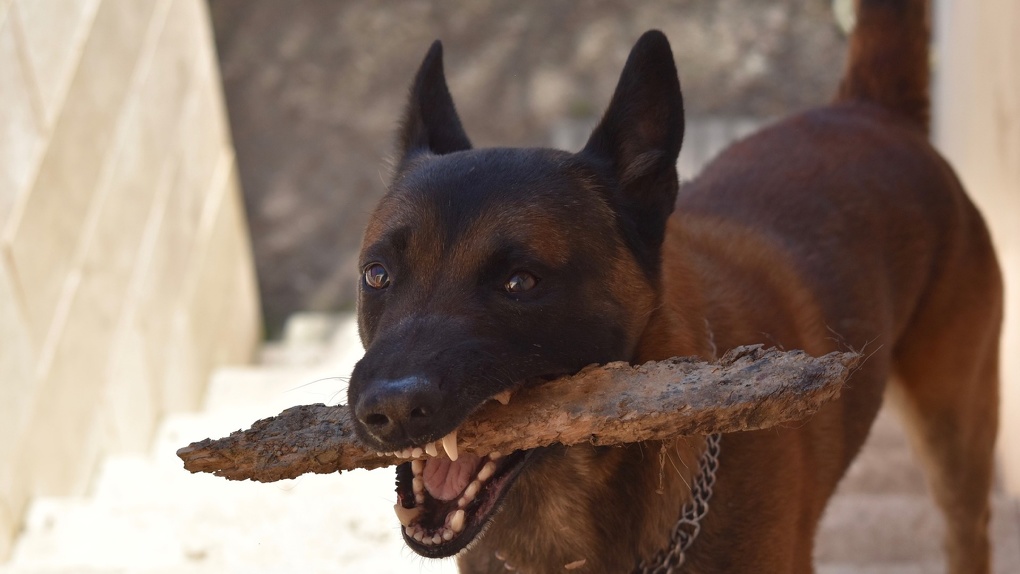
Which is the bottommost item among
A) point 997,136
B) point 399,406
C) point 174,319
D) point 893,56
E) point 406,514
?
point 174,319

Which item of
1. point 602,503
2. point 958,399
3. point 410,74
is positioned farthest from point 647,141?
point 410,74

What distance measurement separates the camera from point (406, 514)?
2.32 meters

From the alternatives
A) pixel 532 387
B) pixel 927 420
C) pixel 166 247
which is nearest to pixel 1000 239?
pixel 927 420

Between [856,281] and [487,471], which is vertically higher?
[856,281]

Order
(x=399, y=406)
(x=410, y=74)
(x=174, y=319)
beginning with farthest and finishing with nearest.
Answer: (x=410, y=74)
(x=174, y=319)
(x=399, y=406)

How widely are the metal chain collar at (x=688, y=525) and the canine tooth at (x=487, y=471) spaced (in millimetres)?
487

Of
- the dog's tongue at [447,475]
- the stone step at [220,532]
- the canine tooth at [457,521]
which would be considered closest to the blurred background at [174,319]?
the stone step at [220,532]

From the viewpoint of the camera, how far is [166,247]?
20.7ft

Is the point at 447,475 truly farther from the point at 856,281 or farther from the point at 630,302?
the point at 856,281

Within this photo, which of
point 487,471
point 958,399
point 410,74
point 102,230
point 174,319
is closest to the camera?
point 487,471

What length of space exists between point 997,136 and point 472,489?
3.78 meters

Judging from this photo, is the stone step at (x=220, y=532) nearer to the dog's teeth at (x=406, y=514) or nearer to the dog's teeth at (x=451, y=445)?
the dog's teeth at (x=406, y=514)

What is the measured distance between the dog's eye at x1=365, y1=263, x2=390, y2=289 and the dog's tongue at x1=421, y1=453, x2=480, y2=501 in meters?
0.44

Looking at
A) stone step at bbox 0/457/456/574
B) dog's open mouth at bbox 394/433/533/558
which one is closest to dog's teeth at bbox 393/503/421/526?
dog's open mouth at bbox 394/433/533/558
